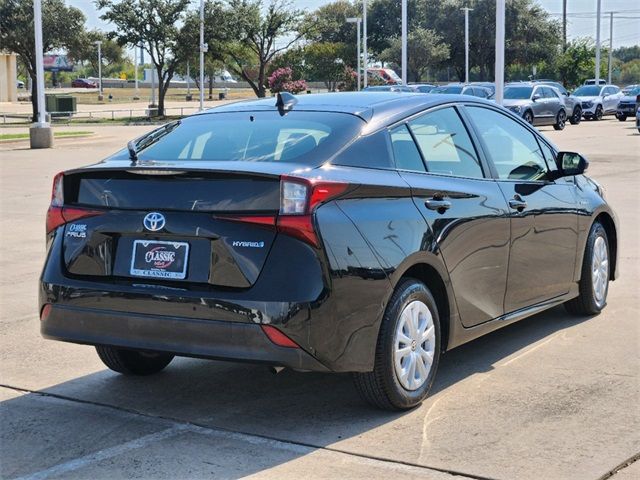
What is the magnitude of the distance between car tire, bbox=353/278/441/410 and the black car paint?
0.10 metres

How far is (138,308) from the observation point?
4953 millimetres

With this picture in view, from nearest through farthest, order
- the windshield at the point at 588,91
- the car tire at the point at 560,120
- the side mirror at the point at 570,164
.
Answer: the side mirror at the point at 570,164 < the car tire at the point at 560,120 < the windshield at the point at 588,91

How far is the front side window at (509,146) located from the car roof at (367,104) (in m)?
0.20

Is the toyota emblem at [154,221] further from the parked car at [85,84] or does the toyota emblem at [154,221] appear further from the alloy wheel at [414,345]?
the parked car at [85,84]

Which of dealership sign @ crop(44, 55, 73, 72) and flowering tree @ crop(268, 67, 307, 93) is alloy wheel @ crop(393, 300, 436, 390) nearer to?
flowering tree @ crop(268, 67, 307, 93)

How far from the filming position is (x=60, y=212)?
17.4ft

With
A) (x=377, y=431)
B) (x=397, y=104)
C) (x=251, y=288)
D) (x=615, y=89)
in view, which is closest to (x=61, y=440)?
(x=251, y=288)

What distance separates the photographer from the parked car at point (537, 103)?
3672cm

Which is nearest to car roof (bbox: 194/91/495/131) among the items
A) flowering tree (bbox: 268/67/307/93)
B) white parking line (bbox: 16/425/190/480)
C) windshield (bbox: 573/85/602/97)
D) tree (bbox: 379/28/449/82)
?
white parking line (bbox: 16/425/190/480)

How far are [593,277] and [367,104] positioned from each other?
8.50ft

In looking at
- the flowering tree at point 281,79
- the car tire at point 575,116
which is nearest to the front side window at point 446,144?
the car tire at point 575,116

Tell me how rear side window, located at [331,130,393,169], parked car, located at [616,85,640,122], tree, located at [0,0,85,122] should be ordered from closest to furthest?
1. rear side window, located at [331,130,393,169]
2. parked car, located at [616,85,640,122]
3. tree, located at [0,0,85,122]

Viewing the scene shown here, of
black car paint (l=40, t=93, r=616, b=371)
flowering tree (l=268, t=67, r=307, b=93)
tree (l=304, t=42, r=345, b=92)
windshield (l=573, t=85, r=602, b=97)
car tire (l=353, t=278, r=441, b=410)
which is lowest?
car tire (l=353, t=278, r=441, b=410)

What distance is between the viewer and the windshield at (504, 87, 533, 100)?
123 ft
